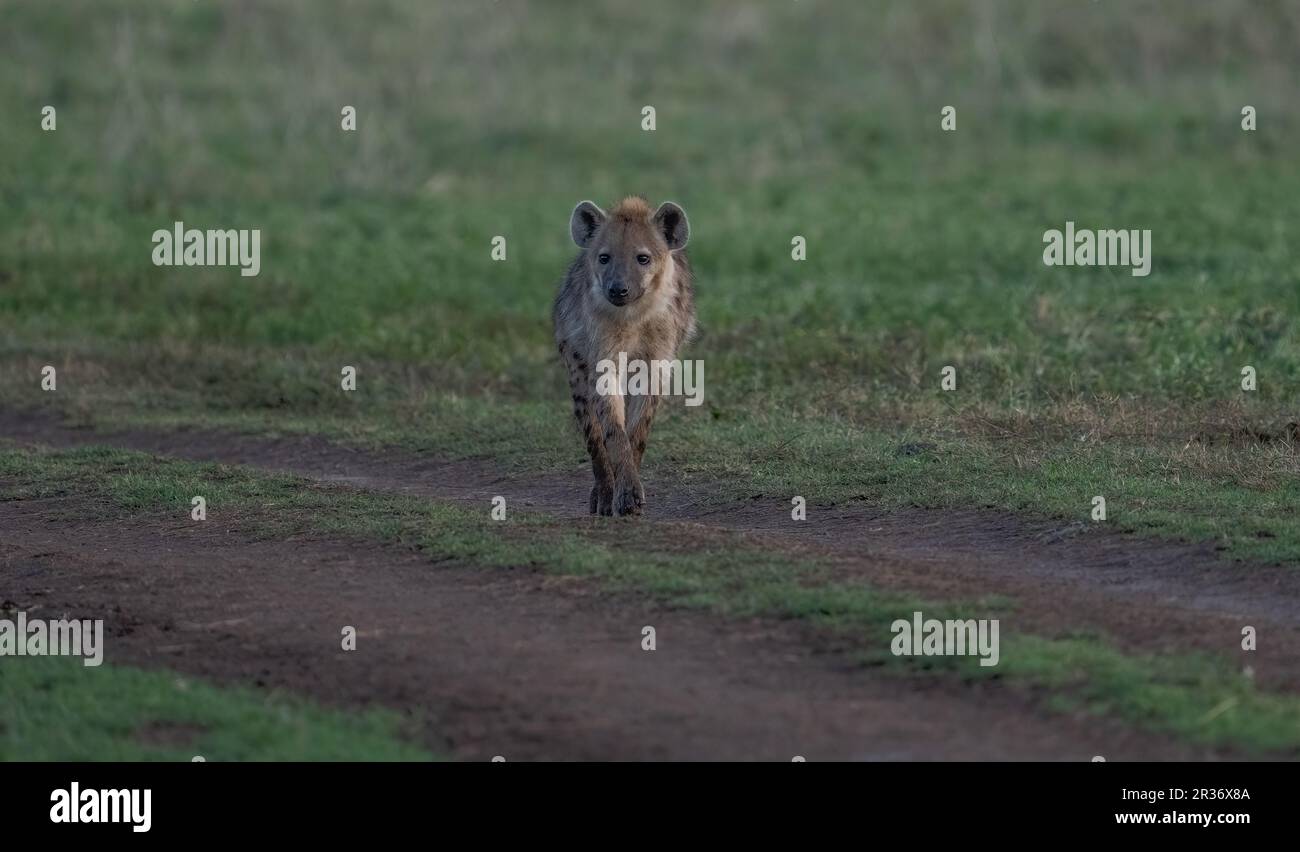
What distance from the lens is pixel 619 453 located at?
9203 millimetres

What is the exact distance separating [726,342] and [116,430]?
414 centimetres

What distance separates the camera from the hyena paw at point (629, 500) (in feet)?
29.8

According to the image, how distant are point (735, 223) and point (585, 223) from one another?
835 centimetres

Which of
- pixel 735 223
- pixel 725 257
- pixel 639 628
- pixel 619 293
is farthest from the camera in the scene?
pixel 735 223

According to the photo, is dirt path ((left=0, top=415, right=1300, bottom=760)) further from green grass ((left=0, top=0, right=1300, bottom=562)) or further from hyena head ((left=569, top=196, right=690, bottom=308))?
hyena head ((left=569, top=196, right=690, bottom=308))

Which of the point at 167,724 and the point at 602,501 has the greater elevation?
the point at 602,501

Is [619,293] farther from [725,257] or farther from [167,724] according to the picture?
[725,257]

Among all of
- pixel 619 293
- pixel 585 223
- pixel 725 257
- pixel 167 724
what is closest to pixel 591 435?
pixel 619 293

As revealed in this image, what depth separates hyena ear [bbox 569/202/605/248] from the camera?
9812 millimetres

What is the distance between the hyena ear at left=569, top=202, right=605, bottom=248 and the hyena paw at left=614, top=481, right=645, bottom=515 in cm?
145

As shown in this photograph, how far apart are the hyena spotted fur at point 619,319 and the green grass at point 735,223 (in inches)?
30.4
